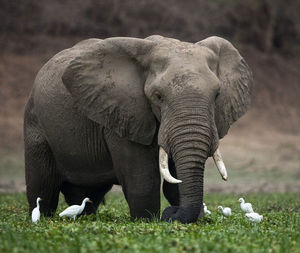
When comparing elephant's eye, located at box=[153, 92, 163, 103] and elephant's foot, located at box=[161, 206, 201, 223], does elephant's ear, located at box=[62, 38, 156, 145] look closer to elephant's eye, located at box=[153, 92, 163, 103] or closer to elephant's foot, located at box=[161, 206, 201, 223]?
elephant's eye, located at box=[153, 92, 163, 103]

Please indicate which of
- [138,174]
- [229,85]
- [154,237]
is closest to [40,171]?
[138,174]

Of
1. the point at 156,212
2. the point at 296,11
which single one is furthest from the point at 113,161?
the point at 296,11

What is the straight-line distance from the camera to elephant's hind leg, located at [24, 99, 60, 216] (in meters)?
10.3

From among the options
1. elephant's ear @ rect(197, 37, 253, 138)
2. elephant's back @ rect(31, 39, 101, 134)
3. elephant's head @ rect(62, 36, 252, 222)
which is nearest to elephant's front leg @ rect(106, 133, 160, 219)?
elephant's head @ rect(62, 36, 252, 222)

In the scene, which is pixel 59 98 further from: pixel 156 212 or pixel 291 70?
pixel 291 70

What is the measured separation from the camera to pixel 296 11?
36438 mm

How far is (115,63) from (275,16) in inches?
1091

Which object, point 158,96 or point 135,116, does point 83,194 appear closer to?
point 135,116

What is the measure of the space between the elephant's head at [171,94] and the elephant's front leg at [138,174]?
0.16 metres

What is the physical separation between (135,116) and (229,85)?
1.30 m

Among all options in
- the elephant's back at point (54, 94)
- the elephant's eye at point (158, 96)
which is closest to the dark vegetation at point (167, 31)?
the elephant's back at point (54, 94)

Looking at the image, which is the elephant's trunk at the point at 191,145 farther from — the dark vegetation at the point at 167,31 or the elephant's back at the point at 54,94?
the dark vegetation at the point at 167,31

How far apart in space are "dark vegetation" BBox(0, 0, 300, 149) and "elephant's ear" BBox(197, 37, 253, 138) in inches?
756

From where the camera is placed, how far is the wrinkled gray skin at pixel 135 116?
26.5ft
